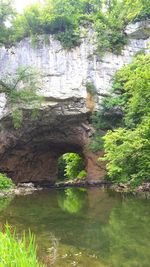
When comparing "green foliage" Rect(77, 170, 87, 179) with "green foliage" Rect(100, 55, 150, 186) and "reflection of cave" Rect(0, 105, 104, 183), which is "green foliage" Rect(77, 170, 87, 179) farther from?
"green foliage" Rect(100, 55, 150, 186)

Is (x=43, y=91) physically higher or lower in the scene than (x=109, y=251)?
higher

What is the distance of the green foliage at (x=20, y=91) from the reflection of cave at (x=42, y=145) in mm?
986

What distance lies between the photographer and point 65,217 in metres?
8.51

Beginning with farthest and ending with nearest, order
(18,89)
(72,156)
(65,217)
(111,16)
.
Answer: (72,156)
(111,16)
(18,89)
(65,217)

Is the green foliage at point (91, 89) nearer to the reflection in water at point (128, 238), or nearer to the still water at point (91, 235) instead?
the still water at point (91, 235)

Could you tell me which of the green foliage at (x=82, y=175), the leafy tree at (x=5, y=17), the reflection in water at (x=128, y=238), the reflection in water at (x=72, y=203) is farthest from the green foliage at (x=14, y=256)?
the green foliage at (x=82, y=175)

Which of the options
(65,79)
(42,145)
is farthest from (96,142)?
(42,145)

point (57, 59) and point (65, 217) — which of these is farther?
point (57, 59)

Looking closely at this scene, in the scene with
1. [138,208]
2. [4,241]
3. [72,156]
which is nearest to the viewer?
[4,241]

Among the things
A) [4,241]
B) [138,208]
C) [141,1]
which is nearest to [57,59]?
[141,1]

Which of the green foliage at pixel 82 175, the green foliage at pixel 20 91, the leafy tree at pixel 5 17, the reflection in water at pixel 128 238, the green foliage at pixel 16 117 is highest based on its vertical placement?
the leafy tree at pixel 5 17

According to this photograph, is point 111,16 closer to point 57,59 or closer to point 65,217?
point 57,59

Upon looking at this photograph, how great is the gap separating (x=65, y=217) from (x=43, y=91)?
13129mm

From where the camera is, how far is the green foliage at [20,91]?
1977cm
